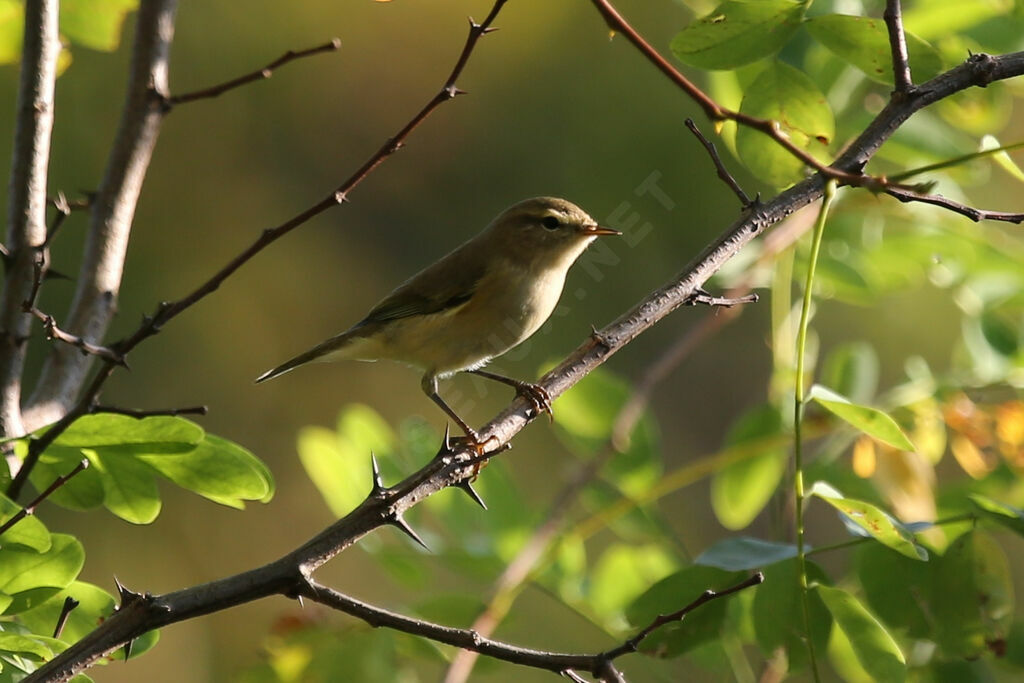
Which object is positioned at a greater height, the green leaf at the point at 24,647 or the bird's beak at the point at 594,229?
the bird's beak at the point at 594,229

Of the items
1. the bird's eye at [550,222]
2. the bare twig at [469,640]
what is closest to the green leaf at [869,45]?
the bare twig at [469,640]

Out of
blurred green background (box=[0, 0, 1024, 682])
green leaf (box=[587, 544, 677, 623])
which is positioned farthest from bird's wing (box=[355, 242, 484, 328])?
blurred green background (box=[0, 0, 1024, 682])

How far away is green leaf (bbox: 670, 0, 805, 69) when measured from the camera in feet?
6.05

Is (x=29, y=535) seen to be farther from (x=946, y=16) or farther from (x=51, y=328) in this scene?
(x=946, y=16)

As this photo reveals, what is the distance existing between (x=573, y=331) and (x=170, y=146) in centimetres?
379

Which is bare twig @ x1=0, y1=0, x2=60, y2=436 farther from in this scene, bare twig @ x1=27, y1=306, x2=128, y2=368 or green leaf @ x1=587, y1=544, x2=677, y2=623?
green leaf @ x1=587, y1=544, x2=677, y2=623

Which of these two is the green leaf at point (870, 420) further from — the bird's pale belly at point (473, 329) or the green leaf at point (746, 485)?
the bird's pale belly at point (473, 329)

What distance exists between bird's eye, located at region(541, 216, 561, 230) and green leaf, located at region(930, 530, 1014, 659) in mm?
2034

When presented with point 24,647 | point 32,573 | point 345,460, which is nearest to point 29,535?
point 32,573

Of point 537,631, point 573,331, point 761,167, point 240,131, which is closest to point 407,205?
point 240,131

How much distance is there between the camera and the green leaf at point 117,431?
1.67 meters

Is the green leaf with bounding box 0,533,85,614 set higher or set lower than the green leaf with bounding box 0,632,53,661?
higher

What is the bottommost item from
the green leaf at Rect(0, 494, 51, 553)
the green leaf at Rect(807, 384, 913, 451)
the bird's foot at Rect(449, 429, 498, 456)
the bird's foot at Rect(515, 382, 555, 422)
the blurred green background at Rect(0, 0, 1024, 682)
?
the green leaf at Rect(807, 384, 913, 451)

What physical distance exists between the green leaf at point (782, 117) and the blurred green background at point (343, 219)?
4.33 m
